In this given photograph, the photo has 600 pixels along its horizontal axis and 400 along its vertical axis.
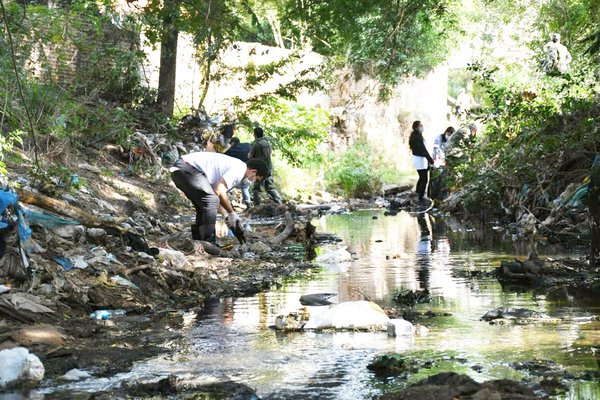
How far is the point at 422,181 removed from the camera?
22594 millimetres

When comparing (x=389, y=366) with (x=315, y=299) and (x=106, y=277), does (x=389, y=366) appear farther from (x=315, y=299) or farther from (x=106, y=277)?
(x=106, y=277)

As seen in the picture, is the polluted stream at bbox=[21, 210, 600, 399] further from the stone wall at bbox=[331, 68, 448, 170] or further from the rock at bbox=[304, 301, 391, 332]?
the stone wall at bbox=[331, 68, 448, 170]

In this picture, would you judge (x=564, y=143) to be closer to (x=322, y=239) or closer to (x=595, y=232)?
(x=322, y=239)

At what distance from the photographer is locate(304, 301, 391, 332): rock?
23.0 feet

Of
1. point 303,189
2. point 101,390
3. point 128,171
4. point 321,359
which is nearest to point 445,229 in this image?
point 128,171

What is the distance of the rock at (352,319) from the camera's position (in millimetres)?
7004

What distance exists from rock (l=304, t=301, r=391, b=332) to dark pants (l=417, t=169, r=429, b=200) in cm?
1506

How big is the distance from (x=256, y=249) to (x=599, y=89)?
841 centimetres

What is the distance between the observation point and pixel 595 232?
1002 cm

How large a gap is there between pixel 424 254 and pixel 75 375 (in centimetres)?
789

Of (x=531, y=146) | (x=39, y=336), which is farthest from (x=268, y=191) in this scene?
(x=39, y=336)

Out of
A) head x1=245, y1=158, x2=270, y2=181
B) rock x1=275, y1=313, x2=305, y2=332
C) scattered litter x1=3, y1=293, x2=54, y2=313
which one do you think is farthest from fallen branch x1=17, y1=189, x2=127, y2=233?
rock x1=275, y1=313, x2=305, y2=332

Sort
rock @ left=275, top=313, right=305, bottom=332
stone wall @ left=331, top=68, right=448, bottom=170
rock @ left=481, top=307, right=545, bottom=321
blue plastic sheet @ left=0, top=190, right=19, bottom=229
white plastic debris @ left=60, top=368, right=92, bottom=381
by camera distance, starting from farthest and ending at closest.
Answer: stone wall @ left=331, top=68, right=448, bottom=170 < blue plastic sheet @ left=0, top=190, right=19, bottom=229 < rock @ left=481, top=307, right=545, bottom=321 < rock @ left=275, top=313, right=305, bottom=332 < white plastic debris @ left=60, top=368, right=92, bottom=381

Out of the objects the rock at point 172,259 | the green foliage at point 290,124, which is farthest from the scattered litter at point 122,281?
the green foliage at point 290,124
